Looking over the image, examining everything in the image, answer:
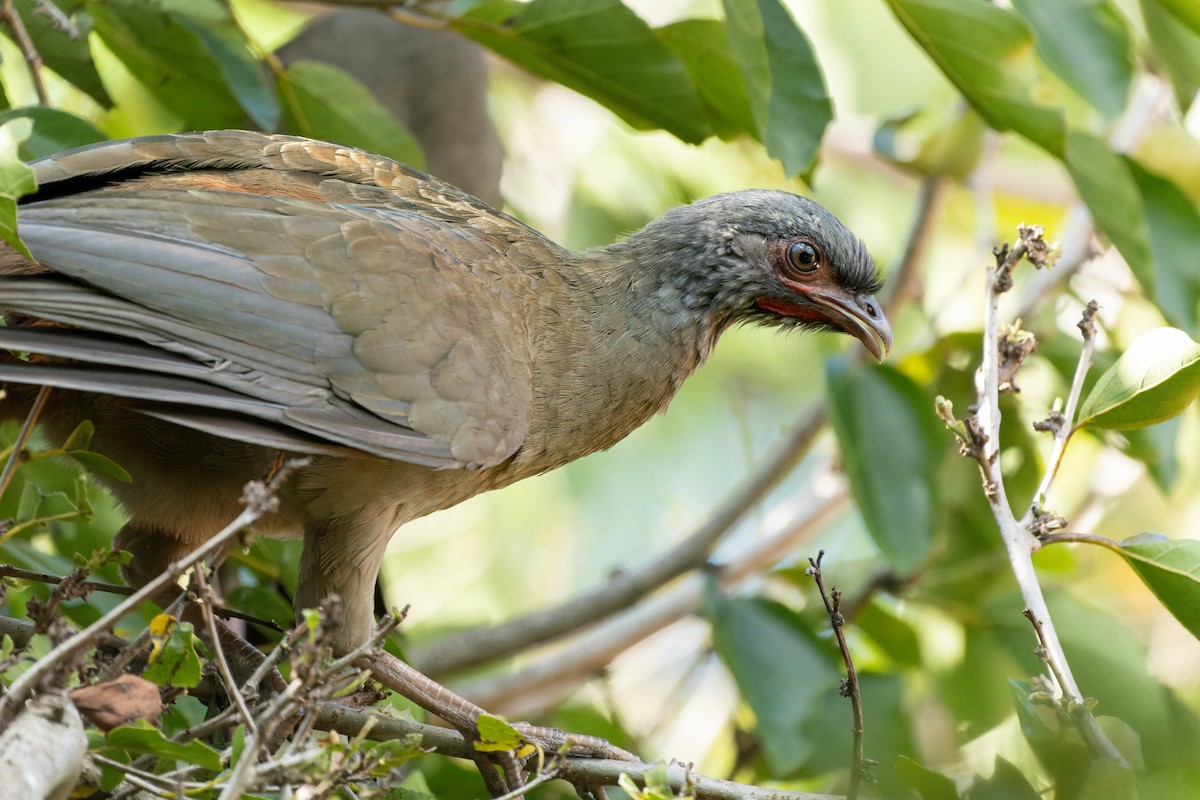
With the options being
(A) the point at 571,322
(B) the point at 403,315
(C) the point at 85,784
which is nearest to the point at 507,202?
(A) the point at 571,322

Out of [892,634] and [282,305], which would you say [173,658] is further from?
[892,634]

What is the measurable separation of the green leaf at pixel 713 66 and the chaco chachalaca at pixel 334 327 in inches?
11.2

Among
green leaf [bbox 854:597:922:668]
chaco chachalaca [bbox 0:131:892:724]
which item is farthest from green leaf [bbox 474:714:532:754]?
green leaf [bbox 854:597:922:668]

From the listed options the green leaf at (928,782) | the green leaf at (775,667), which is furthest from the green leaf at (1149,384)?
the green leaf at (775,667)

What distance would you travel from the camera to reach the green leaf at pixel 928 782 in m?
2.08

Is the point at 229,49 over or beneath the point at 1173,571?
over

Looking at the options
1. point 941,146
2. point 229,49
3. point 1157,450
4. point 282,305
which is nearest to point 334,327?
point 282,305

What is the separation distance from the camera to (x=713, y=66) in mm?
3672

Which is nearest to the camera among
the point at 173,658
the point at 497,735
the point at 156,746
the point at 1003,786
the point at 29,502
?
the point at 1003,786

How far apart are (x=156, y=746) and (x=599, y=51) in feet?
7.11

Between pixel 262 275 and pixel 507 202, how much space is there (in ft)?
9.15

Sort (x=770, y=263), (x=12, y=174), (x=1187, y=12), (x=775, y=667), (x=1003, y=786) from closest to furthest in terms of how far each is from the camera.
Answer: (x=1003, y=786) → (x=12, y=174) → (x=1187, y=12) → (x=770, y=263) → (x=775, y=667)

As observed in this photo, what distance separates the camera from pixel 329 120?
3775mm

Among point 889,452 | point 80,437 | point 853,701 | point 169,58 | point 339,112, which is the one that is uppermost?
point 169,58
